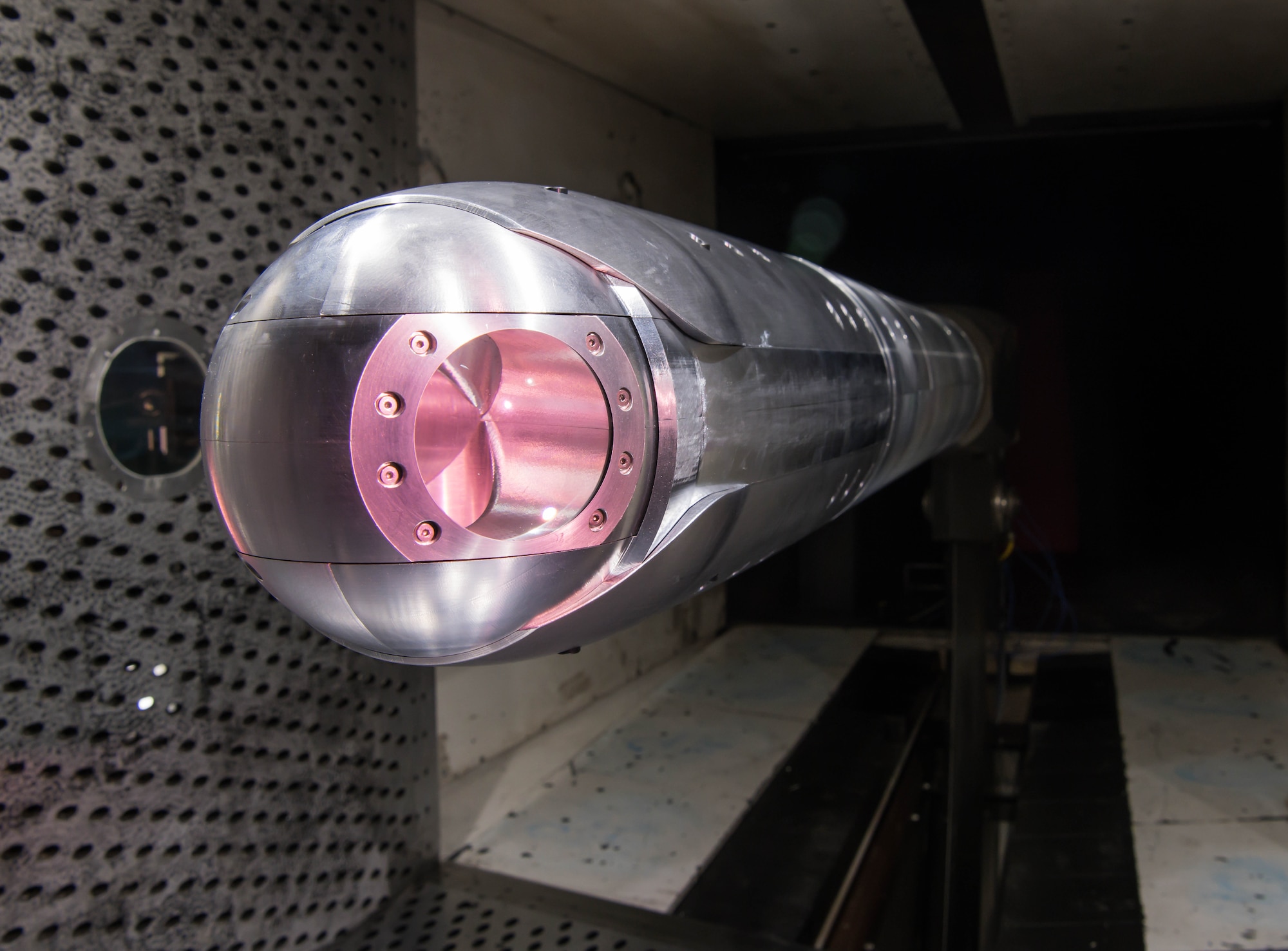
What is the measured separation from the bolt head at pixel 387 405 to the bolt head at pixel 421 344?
20 millimetres

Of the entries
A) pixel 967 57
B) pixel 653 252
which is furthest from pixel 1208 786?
pixel 653 252

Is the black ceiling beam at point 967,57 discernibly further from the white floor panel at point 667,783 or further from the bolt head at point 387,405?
the bolt head at point 387,405

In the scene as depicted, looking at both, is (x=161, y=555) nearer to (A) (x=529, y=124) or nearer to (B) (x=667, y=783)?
(B) (x=667, y=783)

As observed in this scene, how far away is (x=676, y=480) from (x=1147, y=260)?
2.69 m

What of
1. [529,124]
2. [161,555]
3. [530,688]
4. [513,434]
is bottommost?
[530,688]

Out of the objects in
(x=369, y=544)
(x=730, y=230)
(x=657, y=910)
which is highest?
(x=730, y=230)

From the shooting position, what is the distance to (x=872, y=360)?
679 mm

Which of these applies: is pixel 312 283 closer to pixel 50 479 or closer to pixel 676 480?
pixel 676 480

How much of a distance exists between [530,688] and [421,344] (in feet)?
5.38

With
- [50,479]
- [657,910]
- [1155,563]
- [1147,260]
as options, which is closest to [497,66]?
[50,479]

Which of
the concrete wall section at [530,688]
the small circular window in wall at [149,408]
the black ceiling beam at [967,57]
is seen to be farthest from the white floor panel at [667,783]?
the black ceiling beam at [967,57]

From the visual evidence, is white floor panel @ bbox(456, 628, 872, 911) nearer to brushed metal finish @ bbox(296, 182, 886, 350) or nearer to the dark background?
the dark background

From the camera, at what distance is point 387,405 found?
377 mm

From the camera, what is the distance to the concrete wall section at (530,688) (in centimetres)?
170
